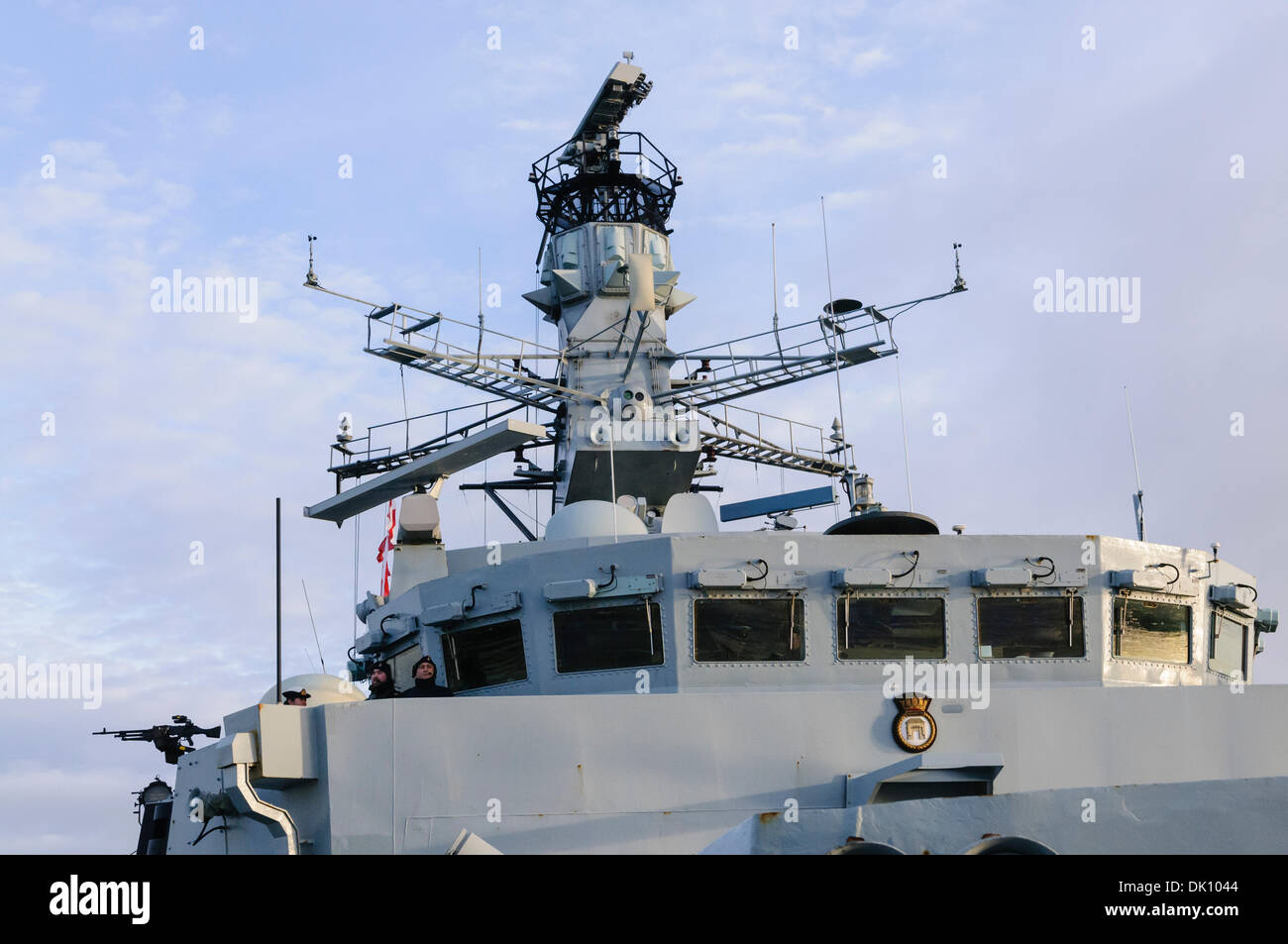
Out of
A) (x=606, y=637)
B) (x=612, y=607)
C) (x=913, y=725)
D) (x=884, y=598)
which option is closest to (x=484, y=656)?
(x=606, y=637)

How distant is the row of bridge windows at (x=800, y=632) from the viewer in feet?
38.3

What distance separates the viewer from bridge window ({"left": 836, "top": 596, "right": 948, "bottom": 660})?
11.7 m

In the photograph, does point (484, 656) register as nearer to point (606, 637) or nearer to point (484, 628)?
point (484, 628)

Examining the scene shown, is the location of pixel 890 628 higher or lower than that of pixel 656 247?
lower

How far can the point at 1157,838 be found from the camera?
23.8ft

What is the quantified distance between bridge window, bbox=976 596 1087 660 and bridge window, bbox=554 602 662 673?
2.89 m

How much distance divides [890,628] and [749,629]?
1.24 m

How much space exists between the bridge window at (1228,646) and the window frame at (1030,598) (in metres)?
1.88

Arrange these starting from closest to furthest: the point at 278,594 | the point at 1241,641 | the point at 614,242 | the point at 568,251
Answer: the point at 278,594 < the point at 1241,641 < the point at 614,242 < the point at 568,251

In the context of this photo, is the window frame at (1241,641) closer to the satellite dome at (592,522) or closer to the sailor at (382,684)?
the satellite dome at (592,522)

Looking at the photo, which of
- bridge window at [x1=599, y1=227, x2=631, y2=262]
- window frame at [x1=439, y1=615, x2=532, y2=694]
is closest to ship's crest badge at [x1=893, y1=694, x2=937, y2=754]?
window frame at [x1=439, y1=615, x2=532, y2=694]

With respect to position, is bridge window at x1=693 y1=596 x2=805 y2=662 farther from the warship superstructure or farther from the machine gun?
the machine gun

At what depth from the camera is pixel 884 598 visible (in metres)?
11.8
